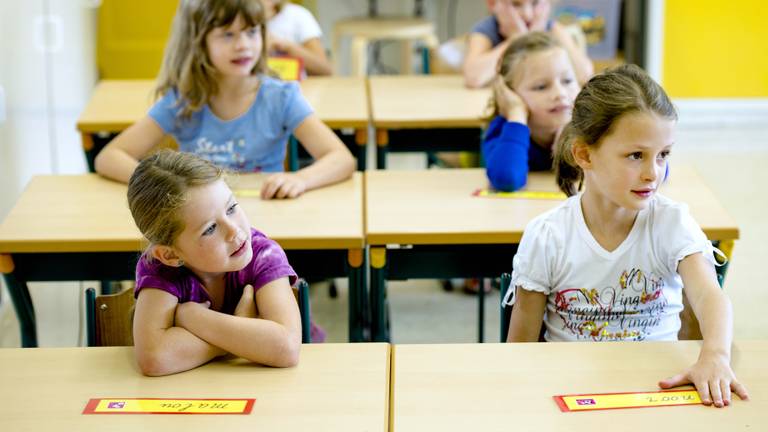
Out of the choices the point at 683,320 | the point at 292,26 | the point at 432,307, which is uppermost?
the point at 292,26

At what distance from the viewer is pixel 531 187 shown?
254cm

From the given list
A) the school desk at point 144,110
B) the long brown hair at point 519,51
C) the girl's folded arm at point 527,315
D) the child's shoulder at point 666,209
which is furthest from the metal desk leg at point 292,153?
the child's shoulder at point 666,209

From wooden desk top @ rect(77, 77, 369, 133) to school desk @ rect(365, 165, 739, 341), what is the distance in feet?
2.35

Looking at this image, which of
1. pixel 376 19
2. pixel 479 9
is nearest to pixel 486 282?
pixel 376 19

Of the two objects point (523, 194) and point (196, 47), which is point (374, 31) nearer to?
point (196, 47)

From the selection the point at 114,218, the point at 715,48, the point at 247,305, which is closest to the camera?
the point at 247,305

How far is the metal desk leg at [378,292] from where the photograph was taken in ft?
7.29

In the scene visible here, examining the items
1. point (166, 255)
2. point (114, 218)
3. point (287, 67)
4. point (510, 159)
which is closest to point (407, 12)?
point (287, 67)

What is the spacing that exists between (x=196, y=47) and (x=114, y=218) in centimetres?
55

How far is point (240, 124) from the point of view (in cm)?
273

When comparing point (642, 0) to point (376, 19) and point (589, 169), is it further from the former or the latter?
point (589, 169)

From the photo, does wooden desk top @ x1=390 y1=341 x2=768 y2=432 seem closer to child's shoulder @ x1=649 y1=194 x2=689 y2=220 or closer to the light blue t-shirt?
child's shoulder @ x1=649 y1=194 x2=689 y2=220

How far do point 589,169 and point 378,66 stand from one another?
14.2 feet

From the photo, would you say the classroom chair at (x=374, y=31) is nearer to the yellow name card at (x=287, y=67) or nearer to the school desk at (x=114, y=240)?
the yellow name card at (x=287, y=67)
